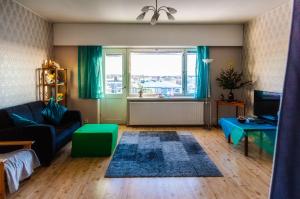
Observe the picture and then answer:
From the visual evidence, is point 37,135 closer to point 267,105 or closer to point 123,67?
point 123,67

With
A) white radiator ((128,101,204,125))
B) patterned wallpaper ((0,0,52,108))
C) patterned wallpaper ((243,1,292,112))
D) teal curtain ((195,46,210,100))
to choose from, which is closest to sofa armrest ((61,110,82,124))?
patterned wallpaper ((0,0,52,108))

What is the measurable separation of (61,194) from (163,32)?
4535mm

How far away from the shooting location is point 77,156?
421cm

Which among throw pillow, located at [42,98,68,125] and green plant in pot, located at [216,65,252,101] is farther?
green plant in pot, located at [216,65,252,101]

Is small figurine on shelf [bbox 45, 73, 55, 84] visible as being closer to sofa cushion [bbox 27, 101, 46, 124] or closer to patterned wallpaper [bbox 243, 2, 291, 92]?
sofa cushion [bbox 27, 101, 46, 124]

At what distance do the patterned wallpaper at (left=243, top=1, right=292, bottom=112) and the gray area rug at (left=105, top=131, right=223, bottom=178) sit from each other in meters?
1.75

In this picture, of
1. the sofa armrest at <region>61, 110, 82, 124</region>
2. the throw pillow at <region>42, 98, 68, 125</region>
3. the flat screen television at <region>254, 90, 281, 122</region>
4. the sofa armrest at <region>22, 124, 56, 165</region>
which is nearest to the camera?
the sofa armrest at <region>22, 124, 56, 165</region>

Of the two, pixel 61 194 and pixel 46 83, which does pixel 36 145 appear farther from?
pixel 46 83

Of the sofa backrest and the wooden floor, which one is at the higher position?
the sofa backrest

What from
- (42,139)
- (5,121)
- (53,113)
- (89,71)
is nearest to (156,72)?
(89,71)

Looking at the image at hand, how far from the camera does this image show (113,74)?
273 inches

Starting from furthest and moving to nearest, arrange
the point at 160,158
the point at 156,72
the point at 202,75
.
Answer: the point at 156,72 → the point at 202,75 → the point at 160,158

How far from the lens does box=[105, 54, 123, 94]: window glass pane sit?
692cm

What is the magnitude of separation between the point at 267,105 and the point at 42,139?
373cm
